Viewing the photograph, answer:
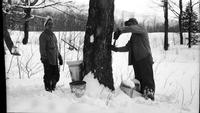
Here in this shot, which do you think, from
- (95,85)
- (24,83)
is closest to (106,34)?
(95,85)

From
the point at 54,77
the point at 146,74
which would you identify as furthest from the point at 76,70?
the point at 146,74

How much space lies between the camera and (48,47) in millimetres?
5840

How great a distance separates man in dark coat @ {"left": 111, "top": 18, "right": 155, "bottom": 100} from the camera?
5656 millimetres

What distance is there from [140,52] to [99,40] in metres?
1.07

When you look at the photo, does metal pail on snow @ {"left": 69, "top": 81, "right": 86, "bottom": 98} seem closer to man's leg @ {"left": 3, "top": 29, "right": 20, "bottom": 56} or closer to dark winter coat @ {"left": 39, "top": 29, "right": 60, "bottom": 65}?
dark winter coat @ {"left": 39, "top": 29, "right": 60, "bottom": 65}

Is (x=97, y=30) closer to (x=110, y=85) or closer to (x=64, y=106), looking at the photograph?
(x=110, y=85)

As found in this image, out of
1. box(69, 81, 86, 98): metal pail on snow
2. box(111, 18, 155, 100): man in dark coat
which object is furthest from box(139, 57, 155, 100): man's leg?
box(69, 81, 86, 98): metal pail on snow

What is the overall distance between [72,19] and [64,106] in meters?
8.44

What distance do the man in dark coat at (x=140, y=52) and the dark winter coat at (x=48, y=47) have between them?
1515 mm

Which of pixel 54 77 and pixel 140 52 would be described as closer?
pixel 140 52

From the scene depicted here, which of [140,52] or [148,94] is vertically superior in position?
A: [140,52]

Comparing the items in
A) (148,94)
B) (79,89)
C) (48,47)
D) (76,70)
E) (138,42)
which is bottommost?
(148,94)

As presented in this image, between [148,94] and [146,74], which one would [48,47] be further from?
[148,94]

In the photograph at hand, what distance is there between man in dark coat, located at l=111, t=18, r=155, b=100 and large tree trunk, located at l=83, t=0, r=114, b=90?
0.44m
